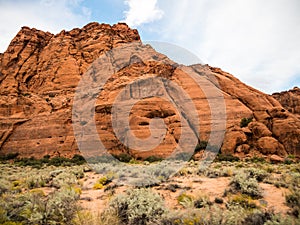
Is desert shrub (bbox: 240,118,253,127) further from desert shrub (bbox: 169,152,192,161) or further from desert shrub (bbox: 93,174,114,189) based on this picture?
desert shrub (bbox: 93,174,114,189)

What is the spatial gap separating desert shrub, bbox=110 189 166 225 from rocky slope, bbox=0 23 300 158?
22129 millimetres

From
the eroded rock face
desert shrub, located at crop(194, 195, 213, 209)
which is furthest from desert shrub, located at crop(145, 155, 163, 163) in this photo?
desert shrub, located at crop(194, 195, 213, 209)

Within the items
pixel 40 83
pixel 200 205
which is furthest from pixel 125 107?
pixel 200 205

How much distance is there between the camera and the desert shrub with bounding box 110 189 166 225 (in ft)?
21.9

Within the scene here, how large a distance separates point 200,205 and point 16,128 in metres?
37.7

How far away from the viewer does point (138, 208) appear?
7242 millimetres

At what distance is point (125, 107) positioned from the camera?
34.3 m

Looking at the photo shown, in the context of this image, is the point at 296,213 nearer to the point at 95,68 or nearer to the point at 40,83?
the point at 95,68

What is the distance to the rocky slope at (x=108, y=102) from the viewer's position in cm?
3161

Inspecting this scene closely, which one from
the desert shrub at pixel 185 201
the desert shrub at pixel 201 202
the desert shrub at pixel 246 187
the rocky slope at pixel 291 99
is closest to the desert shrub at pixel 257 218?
the desert shrub at pixel 201 202

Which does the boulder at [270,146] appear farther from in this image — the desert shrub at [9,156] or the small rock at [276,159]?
the desert shrub at [9,156]

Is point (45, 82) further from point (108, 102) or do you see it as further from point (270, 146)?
point (270, 146)

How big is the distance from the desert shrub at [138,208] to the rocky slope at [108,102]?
22.1 m

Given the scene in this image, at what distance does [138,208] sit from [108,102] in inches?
1159
